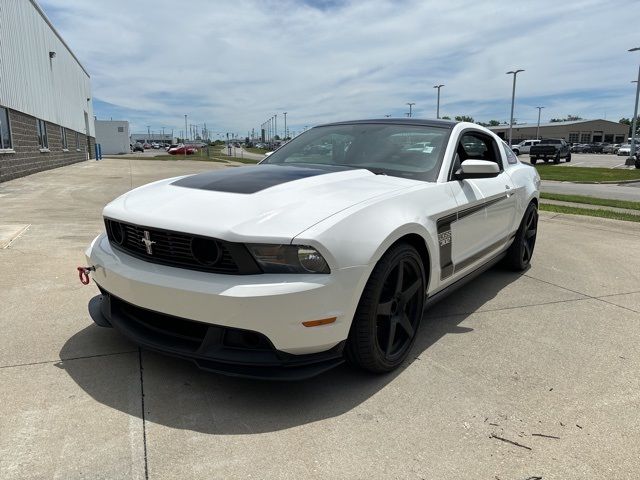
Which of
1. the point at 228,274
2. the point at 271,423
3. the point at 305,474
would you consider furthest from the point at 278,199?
the point at 305,474

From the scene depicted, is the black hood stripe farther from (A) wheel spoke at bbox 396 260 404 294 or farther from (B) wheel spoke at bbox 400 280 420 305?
(B) wheel spoke at bbox 400 280 420 305

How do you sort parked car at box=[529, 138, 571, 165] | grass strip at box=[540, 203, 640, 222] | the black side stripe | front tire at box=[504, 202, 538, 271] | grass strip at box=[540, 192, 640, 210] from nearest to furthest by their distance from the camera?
the black side stripe
front tire at box=[504, 202, 538, 271]
grass strip at box=[540, 203, 640, 222]
grass strip at box=[540, 192, 640, 210]
parked car at box=[529, 138, 571, 165]

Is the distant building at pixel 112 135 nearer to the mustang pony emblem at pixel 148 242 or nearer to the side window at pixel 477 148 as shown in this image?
the side window at pixel 477 148

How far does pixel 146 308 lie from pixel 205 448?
0.77m

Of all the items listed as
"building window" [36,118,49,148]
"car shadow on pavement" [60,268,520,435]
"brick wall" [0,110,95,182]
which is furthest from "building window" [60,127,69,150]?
"car shadow on pavement" [60,268,520,435]

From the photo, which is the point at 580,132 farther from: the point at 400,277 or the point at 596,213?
the point at 400,277

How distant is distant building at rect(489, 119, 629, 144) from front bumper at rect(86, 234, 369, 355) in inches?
4243

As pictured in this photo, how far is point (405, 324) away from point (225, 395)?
112cm

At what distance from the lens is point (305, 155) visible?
4164 mm

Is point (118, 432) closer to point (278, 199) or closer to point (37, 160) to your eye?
point (278, 199)

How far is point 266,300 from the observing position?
223cm

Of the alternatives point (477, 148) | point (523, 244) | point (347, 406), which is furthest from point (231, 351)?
point (523, 244)

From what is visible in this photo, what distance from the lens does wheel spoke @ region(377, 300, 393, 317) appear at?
2.70 meters

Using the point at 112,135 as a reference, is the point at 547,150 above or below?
below
